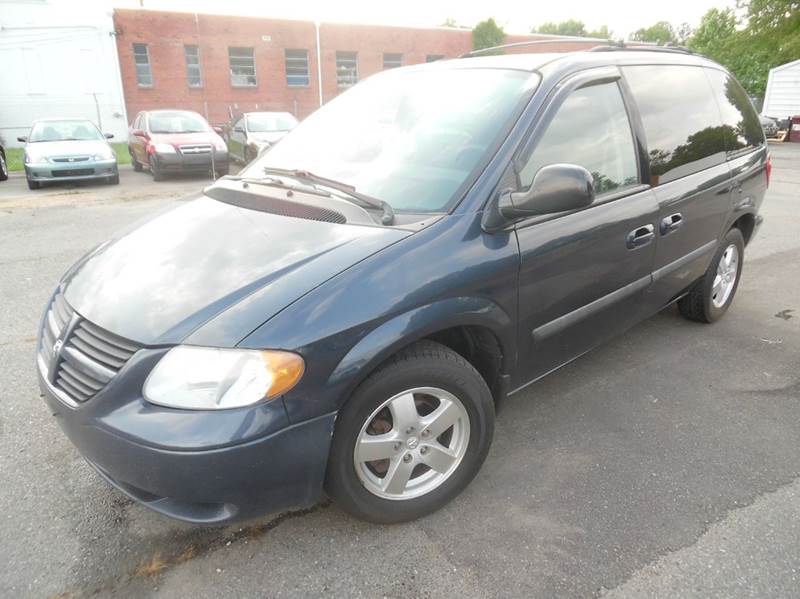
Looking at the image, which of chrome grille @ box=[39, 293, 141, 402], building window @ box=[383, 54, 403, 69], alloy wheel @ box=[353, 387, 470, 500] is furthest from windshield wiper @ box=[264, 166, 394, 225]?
building window @ box=[383, 54, 403, 69]

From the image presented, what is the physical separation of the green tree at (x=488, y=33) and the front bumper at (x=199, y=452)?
35936 millimetres

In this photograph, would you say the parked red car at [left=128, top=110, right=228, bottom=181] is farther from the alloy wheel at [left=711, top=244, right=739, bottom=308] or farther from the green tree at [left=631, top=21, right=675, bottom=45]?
the green tree at [left=631, top=21, right=675, bottom=45]

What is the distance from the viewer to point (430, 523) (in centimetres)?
230

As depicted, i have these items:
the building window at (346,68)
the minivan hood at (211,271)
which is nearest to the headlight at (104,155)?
the minivan hood at (211,271)

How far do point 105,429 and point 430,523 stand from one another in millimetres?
1261

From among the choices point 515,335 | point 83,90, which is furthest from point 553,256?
point 83,90

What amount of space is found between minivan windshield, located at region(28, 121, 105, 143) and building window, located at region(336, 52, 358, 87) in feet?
75.6

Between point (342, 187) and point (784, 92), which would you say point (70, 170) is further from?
point (784, 92)

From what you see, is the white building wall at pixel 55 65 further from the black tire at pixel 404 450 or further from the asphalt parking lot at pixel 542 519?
the black tire at pixel 404 450

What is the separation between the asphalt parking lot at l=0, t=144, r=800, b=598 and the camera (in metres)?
2.02

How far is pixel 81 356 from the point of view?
Answer: 202 cm

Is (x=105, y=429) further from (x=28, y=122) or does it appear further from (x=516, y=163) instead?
(x=28, y=122)

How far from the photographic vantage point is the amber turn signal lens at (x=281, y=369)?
1796 millimetres

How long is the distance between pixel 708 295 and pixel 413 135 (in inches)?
102
